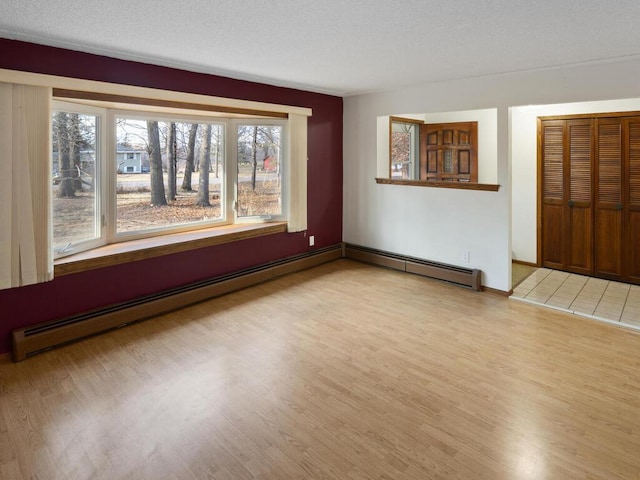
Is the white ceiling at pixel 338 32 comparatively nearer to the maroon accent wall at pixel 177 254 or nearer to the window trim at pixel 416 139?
the maroon accent wall at pixel 177 254

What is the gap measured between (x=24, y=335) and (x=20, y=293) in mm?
314

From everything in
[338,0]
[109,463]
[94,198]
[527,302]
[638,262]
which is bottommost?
[109,463]

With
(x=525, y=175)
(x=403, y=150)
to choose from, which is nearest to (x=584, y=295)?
(x=525, y=175)

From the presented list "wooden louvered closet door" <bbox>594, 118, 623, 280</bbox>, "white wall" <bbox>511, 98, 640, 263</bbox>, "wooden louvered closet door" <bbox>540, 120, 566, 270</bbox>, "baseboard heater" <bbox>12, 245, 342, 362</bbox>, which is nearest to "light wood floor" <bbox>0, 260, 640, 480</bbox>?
"baseboard heater" <bbox>12, 245, 342, 362</bbox>

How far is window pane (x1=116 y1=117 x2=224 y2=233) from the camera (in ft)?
13.3

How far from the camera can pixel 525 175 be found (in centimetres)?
540

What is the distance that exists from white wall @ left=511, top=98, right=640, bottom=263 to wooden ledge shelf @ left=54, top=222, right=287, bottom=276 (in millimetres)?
3072

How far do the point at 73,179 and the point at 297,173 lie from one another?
2.40 metres

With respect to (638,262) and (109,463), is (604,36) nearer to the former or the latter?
(638,262)

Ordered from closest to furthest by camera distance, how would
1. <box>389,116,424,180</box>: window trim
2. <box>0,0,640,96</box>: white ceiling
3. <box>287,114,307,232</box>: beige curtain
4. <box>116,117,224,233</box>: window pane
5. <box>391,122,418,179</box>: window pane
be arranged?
<box>0,0,640,96</box>: white ceiling < <box>116,117,224,233</box>: window pane < <box>287,114,307,232</box>: beige curtain < <box>389,116,424,180</box>: window trim < <box>391,122,418,179</box>: window pane

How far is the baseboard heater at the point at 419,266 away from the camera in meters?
4.68

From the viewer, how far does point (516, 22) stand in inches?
105

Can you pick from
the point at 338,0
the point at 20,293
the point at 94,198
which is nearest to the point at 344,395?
the point at 338,0

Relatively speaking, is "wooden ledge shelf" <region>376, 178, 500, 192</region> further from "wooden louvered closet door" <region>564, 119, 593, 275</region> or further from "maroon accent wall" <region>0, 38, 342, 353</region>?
"wooden louvered closet door" <region>564, 119, 593, 275</region>
